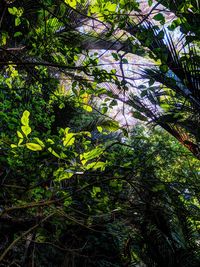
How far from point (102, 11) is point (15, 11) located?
0.51 metres

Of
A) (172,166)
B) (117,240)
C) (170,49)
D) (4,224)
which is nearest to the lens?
(170,49)

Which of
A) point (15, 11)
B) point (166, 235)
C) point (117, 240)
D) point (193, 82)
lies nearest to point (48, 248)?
point (117, 240)

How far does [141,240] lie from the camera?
12.9 feet

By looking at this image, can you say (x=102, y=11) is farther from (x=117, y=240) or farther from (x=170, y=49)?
(x=117, y=240)

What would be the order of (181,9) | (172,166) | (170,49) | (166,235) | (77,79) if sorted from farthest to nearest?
(172,166) < (166,235) < (170,49) < (77,79) < (181,9)

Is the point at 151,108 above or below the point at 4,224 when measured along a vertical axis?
above

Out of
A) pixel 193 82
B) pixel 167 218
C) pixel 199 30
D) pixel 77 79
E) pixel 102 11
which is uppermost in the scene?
pixel 193 82

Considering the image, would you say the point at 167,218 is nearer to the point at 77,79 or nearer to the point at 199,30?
the point at 77,79

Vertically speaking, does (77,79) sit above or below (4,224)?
above

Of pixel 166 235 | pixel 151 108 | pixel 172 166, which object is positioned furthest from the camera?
pixel 172 166

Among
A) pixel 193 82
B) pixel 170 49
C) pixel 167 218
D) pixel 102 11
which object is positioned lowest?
pixel 167 218

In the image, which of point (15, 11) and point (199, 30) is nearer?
point (199, 30)

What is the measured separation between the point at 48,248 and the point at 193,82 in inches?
123

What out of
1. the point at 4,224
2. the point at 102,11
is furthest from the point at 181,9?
the point at 4,224
